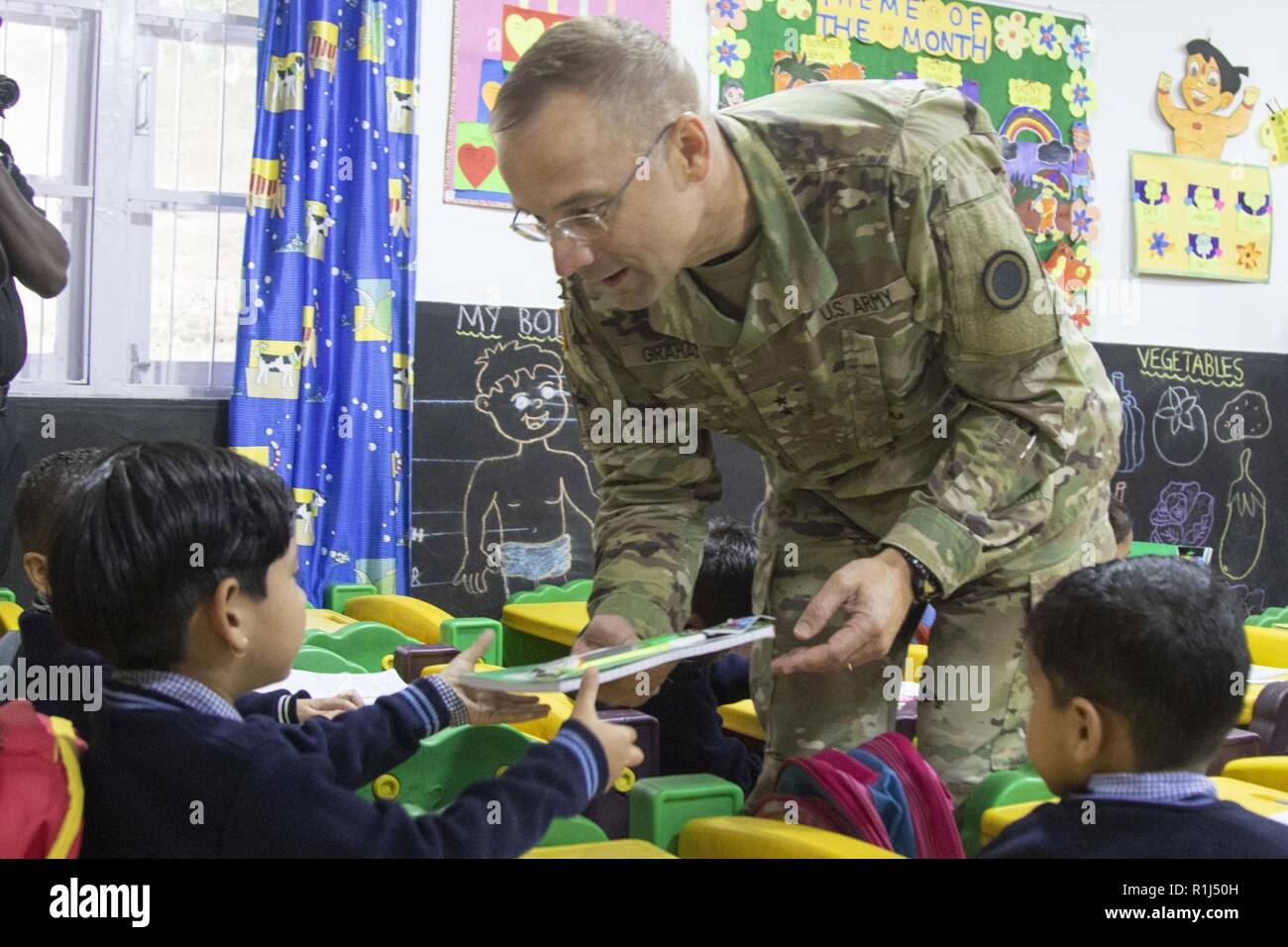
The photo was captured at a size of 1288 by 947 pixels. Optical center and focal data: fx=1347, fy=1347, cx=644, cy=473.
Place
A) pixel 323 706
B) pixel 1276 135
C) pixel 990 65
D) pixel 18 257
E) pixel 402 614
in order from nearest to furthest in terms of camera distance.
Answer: pixel 323 706 < pixel 18 257 < pixel 402 614 < pixel 990 65 < pixel 1276 135

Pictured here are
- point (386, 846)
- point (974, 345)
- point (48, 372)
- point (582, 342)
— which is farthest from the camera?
point (48, 372)

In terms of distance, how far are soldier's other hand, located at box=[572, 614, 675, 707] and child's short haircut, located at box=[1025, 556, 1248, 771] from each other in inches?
18.3

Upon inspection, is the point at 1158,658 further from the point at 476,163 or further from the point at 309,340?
the point at 476,163

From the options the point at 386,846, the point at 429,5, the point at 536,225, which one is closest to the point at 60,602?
the point at 386,846

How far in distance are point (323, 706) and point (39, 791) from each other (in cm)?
66

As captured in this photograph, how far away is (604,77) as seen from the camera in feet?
4.50

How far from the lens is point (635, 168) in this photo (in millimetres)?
1388

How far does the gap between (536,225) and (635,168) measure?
0.48 ft

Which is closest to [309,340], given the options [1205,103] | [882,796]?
[882,796]

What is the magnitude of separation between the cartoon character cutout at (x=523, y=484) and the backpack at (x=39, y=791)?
2.97 meters

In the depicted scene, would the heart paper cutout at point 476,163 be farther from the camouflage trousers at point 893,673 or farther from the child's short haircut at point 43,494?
the camouflage trousers at point 893,673

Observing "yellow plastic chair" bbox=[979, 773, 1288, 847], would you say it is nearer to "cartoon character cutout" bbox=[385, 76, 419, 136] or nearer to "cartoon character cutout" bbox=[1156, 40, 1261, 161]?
"cartoon character cutout" bbox=[385, 76, 419, 136]

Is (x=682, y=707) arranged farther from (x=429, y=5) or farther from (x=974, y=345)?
(x=429, y=5)

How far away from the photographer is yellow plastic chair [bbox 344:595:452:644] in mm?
3256
